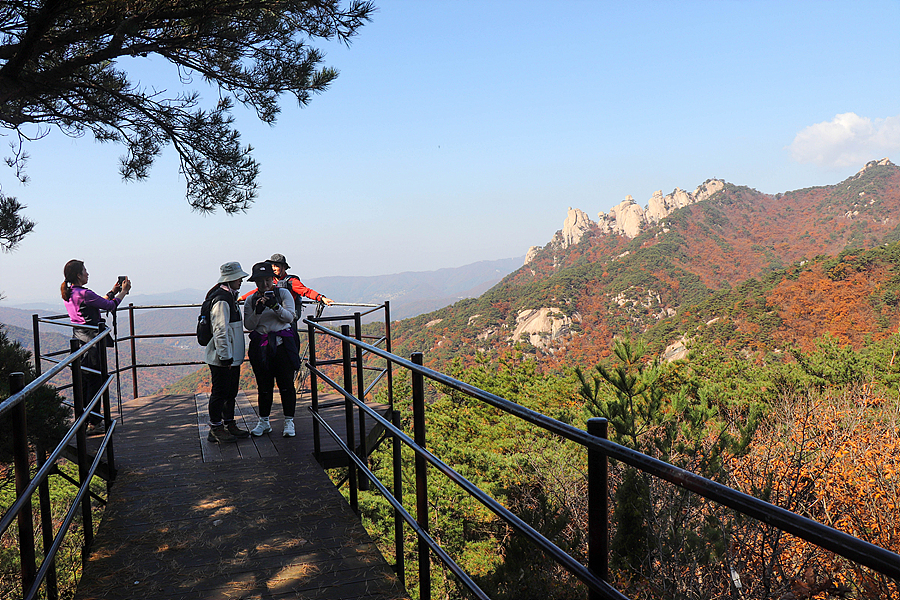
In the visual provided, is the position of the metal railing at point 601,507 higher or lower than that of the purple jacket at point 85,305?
lower

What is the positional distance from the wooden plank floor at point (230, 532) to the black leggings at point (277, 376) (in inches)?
13.3

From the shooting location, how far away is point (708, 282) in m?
69.1

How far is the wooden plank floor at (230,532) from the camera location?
9.15 feet

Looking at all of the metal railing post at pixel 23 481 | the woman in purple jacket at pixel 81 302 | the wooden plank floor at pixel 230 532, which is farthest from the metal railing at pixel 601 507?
the woman in purple jacket at pixel 81 302

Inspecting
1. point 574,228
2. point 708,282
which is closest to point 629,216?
point 574,228

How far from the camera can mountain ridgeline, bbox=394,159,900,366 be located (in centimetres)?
3688

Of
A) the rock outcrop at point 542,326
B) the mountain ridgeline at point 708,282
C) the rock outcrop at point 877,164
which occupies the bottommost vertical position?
the rock outcrop at point 542,326

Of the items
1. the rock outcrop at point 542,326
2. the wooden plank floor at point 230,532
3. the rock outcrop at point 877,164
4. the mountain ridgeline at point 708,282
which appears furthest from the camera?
the rock outcrop at point 877,164

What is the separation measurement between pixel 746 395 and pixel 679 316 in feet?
113

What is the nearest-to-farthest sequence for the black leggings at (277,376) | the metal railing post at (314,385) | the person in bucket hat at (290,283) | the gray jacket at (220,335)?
1. the metal railing post at (314,385)
2. the gray jacket at (220,335)
3. the black leggings at (277,376)
4. the person in bucket hat at (290,283)

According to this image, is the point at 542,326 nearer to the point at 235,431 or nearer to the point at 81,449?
the point at 235,431

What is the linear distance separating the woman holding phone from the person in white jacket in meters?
0.11

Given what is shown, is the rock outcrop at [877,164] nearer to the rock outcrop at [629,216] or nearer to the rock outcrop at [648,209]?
the rock outcrop at [629,216]

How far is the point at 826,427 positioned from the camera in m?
13.6
